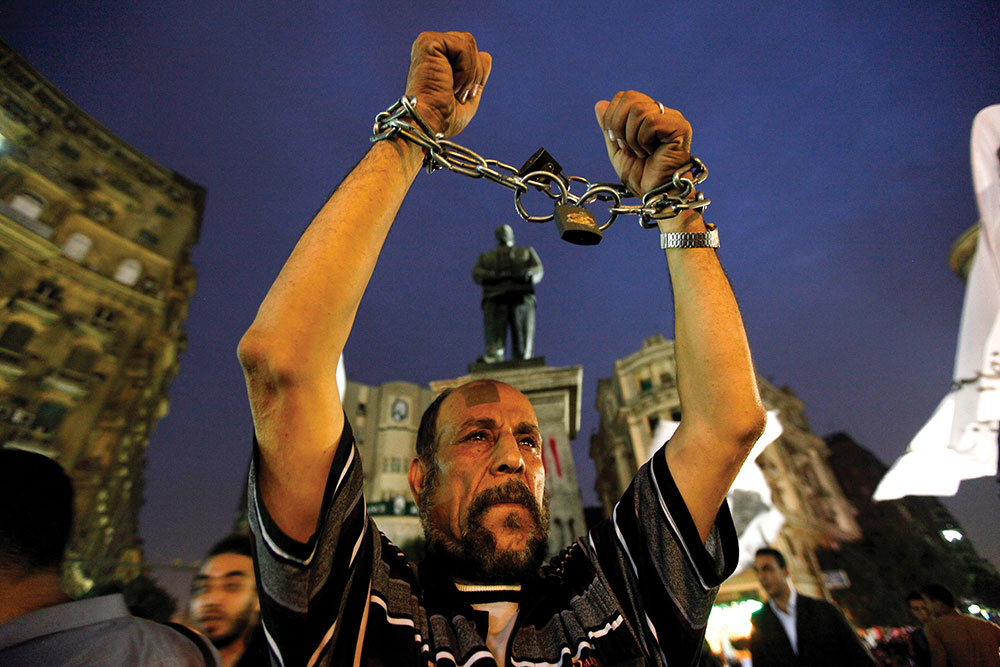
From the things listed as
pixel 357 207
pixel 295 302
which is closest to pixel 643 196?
pixel 357 207

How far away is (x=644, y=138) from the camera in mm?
1624

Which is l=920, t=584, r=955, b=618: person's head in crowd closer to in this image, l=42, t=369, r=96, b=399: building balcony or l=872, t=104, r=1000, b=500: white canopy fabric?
l=872, t=104, r=1000, b=500: white canopy fabric

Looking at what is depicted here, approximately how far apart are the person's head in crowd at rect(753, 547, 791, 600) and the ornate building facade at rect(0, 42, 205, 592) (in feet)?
83.4

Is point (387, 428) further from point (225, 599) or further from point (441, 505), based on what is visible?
point (441, 505)

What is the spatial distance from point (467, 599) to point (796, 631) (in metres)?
4.18

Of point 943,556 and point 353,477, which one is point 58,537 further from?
point 943,556

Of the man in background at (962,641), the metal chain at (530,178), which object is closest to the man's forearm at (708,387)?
the metal chain at (530,178)

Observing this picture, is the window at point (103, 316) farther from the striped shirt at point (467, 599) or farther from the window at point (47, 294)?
the striped shirt at point (467, 599)

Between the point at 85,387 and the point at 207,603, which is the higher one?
the point at 85,387

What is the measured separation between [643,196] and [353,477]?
130 centimetres

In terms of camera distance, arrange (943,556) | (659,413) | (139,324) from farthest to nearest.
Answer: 1. (659,413)
2. (943,556)
3. (139,324)

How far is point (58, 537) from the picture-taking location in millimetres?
2141

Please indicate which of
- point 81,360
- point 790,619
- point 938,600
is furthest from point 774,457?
point 81,360

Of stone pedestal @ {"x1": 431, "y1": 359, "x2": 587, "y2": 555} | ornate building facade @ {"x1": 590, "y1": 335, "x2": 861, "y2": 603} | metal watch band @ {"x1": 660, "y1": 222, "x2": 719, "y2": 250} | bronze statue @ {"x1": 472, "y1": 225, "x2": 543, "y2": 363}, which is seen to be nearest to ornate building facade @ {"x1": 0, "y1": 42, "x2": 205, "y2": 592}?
bronze statue @ {"x1": 472, "y1": 225, "x2": 543, "y2": 363}
